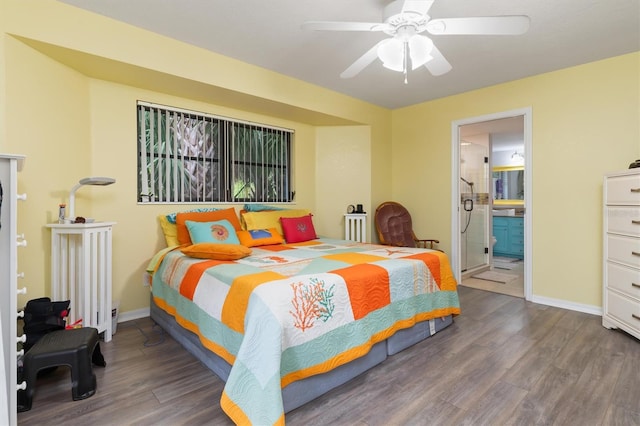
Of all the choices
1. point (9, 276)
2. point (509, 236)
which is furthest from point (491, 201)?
point (9, 276)

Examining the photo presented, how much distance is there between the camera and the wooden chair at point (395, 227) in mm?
4359

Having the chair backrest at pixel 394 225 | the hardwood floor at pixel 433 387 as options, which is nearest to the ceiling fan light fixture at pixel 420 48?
the hardwood floor at pixel 433 387

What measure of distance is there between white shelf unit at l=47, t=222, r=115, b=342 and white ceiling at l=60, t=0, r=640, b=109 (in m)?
1.64

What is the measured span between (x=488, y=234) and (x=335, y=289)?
438 centimetres

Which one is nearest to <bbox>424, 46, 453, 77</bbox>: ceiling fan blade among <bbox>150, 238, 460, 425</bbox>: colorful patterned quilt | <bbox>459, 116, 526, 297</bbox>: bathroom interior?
<bbox>150, 238, 460, 425</bbox>: colorful patterned quilt

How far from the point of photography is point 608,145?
302 cm

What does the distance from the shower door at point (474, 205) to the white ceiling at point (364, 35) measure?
1.62m

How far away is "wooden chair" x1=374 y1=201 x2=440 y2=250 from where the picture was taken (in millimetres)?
4359

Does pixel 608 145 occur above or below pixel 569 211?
above

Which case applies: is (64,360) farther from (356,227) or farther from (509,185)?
(509,185)

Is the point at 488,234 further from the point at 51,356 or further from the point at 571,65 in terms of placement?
the point at 51,356

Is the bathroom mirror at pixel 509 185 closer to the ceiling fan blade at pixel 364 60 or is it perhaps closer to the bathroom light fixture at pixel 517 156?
the bathroom light fixture at pixel 517 156

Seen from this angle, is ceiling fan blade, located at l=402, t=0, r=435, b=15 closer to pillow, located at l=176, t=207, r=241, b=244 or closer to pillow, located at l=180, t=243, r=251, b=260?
pillow, located at l=180, t=243, r=251, b=260

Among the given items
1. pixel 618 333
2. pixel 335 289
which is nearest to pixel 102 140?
pixel 335 289
